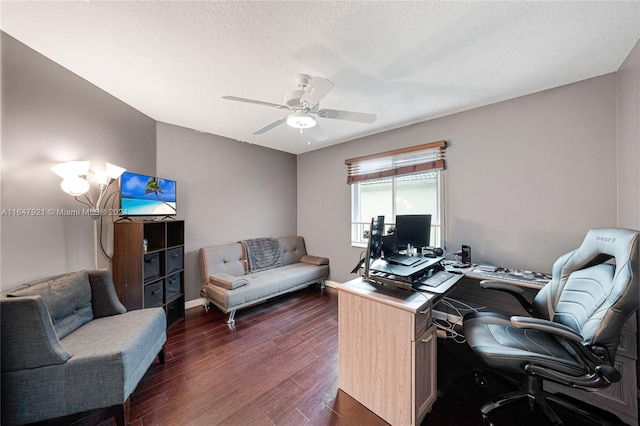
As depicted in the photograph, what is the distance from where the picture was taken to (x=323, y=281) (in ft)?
13.6

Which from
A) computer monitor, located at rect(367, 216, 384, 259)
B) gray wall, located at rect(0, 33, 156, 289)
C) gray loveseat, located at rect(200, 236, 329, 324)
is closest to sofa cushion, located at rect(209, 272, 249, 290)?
gray loveseat, located at rect(200, 236, 329, 324)

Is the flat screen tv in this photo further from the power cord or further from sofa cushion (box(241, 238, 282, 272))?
the power cord

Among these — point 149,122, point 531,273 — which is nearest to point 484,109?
point 531,273

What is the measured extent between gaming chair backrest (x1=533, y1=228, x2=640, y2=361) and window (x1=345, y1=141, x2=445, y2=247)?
53.7 inches

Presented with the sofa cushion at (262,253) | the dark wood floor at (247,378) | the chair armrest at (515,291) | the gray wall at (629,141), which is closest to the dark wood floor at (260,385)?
the dark wood floor at (247,378)

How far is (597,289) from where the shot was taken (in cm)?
129

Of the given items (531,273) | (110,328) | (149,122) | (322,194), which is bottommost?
(110,328)

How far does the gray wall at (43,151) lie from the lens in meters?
1.57

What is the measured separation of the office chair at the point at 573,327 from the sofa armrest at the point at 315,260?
2.62 meters

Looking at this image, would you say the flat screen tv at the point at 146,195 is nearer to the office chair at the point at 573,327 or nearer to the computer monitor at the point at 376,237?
the computer monitor at the point at 376,237

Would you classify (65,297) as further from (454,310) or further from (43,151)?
Result: (454,310)

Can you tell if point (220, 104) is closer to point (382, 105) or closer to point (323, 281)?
point (382, 105)

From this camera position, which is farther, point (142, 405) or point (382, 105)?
point (382, 105)

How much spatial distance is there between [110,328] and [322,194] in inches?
131
